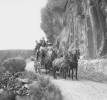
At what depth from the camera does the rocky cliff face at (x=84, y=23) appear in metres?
14.2

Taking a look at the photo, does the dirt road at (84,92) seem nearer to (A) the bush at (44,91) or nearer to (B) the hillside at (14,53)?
(A) the bush at (44,91)

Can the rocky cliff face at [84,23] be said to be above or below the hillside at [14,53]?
above

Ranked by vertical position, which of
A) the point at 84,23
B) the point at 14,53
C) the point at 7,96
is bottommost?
the point at 7,96

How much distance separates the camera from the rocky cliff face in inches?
558

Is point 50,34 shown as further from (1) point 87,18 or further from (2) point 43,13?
(1) point 87,18

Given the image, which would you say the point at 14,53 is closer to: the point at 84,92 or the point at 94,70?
the point at 94,70

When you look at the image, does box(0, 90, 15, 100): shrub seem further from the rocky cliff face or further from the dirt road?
the rocky cliff face

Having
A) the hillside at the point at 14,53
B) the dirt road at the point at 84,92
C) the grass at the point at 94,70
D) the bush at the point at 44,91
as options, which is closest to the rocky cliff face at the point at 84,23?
the grass at the point at 94,70

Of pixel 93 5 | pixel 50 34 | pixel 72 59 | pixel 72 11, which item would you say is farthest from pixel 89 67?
pixel 50 34

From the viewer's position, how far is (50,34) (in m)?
32.3

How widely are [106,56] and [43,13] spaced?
21156 mm

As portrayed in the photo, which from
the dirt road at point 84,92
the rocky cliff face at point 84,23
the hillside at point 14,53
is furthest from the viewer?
the hillside at point 14,53

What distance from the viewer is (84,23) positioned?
57.9 ft

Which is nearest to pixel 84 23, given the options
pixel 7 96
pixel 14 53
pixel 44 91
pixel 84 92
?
pixel 84 92
